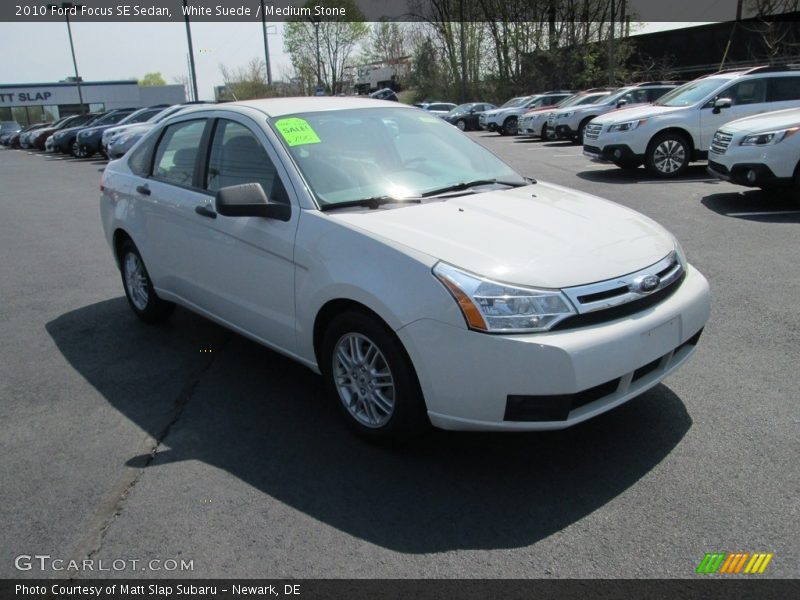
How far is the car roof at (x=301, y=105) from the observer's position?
4.32 metres

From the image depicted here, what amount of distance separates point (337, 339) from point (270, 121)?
1.46 meters

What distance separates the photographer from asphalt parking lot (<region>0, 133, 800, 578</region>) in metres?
2.77

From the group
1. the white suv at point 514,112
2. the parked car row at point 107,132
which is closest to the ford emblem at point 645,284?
the parked car row at point 107,132

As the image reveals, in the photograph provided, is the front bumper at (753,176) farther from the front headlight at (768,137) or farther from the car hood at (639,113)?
the car hood at (639,113)

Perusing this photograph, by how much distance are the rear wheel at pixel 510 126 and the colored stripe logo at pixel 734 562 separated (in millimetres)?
27375

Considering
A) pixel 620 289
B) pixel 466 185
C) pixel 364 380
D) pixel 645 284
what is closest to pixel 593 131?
pixel 466 185

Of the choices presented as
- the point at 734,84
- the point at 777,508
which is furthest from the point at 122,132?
the point at 777,508

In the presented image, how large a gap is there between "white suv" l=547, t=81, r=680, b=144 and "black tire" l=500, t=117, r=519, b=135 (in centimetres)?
560

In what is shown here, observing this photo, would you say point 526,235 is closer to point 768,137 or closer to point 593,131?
point 768,137

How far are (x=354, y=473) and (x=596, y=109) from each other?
19153 millimetres

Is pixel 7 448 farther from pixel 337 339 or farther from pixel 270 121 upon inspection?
pixel 270 121

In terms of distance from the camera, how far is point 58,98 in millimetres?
70312

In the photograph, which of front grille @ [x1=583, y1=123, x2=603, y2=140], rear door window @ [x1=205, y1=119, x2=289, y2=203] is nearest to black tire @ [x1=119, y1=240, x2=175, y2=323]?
rear door window @ [x1=205, y1=119, x2=289, y2=203]

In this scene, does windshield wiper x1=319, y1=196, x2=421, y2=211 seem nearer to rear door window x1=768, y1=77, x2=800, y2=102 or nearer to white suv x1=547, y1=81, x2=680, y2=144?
rear door window x1=768, y1=77, x2=800, y2=102
